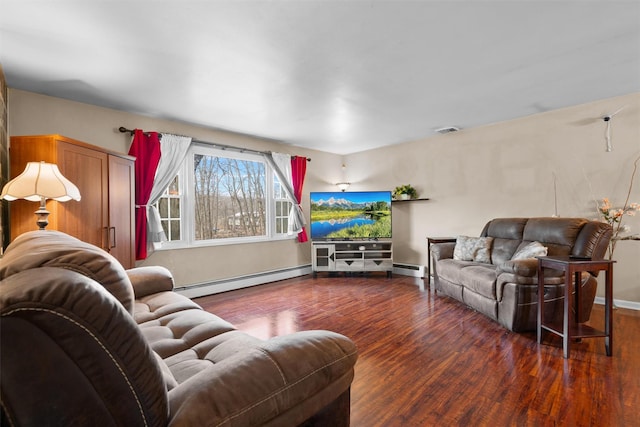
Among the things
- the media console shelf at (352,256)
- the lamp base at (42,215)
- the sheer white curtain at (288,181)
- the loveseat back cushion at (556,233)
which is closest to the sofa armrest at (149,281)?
the lamp base at (42,215)

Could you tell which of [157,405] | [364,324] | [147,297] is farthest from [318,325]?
[157,405]

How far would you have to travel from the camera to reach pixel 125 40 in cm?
218

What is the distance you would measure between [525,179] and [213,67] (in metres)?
4.07

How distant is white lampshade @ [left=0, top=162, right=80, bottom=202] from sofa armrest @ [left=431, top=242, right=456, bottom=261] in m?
3.96

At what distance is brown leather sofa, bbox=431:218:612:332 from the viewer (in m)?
2.71

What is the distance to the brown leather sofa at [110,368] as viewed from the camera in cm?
59

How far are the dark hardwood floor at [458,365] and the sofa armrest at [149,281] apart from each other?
36.5 inches

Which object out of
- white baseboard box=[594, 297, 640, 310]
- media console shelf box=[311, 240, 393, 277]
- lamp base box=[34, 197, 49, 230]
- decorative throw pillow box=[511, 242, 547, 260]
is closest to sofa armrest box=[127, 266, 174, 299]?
lamp base box=[34, 197, 49, 230]

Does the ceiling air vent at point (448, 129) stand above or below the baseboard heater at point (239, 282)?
above

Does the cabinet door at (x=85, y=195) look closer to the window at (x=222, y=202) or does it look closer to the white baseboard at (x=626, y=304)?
the window at (x=222, y=202)

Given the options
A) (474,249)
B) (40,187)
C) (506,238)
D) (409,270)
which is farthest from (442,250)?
(40,187)

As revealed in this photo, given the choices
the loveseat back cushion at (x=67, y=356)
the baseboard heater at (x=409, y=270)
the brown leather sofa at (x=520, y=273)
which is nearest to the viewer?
the loveseat back cushion at (x=67, y=356)

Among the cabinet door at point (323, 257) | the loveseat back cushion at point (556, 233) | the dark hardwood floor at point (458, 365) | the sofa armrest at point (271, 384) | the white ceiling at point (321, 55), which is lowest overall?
the dark hardwood floor at point (458, 365)

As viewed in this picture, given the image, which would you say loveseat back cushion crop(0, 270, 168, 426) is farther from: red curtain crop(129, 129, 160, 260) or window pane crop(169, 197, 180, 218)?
window pane crop(169, 197, 180, 218)
